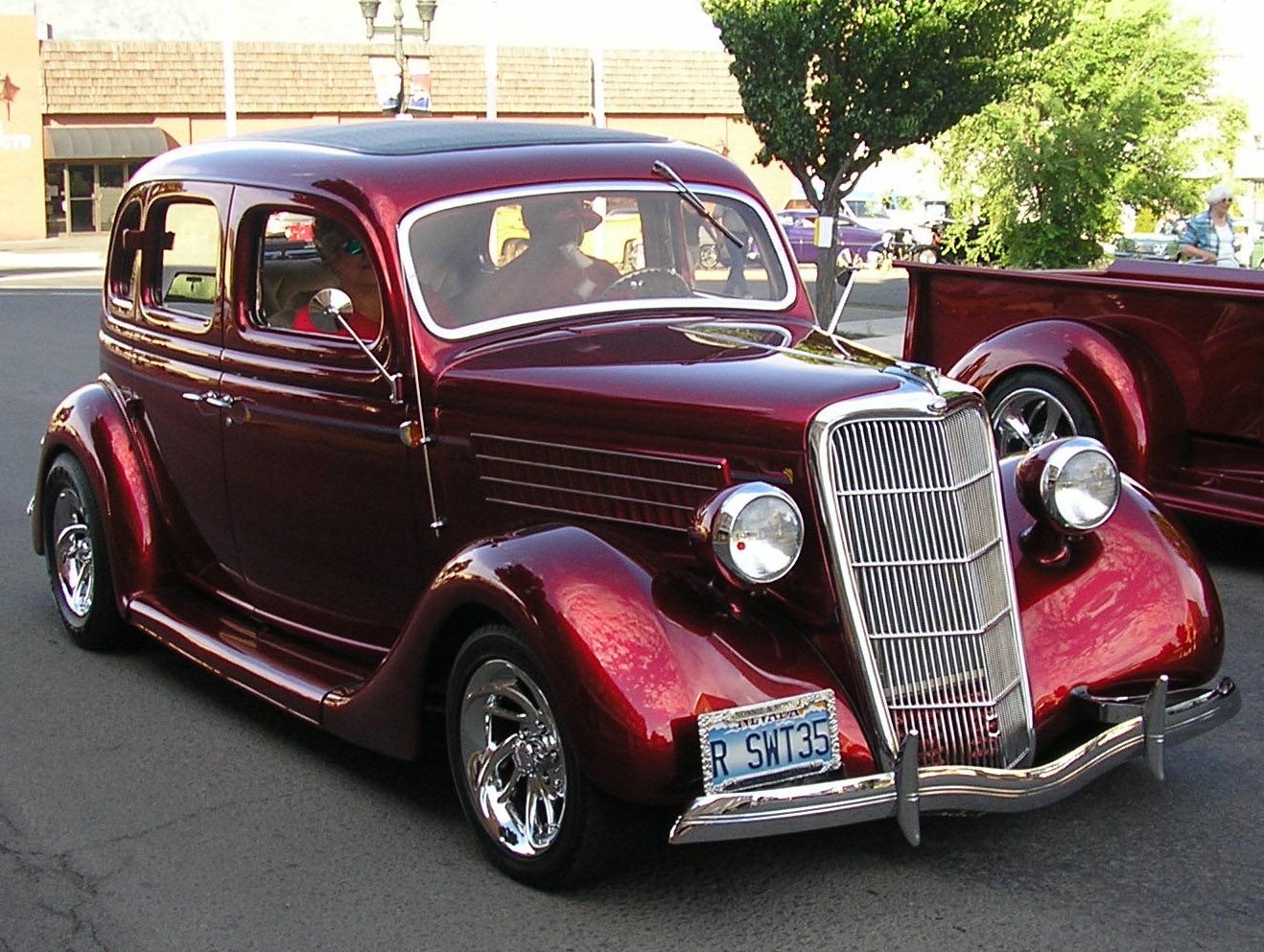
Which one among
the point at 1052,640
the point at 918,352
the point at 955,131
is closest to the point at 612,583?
the point at 1052,640

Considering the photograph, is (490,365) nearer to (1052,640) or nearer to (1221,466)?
(1052,640)

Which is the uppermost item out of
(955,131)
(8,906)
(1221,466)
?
(955,131)

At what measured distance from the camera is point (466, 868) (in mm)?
4348

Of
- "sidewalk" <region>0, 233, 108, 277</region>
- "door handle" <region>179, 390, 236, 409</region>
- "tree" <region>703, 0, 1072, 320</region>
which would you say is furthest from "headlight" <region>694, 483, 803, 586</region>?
"sidewalk" <region>0, 233, 108, 277</region>

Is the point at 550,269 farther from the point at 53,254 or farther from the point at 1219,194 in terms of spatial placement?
the point at 53,254

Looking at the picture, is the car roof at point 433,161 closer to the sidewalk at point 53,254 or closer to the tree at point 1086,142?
the tree at point 1086,142

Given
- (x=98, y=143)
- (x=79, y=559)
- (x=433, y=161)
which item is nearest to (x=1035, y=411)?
(x=433, y=161)

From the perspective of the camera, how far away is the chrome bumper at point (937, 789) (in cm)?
367

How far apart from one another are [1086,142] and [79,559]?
12.9 meters

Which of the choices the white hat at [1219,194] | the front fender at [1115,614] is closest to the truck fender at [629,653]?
the front fender at [1115,614]

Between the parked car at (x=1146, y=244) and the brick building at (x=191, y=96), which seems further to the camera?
the brick building at (x=191, y=96)

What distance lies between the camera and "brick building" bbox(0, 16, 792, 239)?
151 ft

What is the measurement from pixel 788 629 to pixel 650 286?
1.55m

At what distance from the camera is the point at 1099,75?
18359 mm
